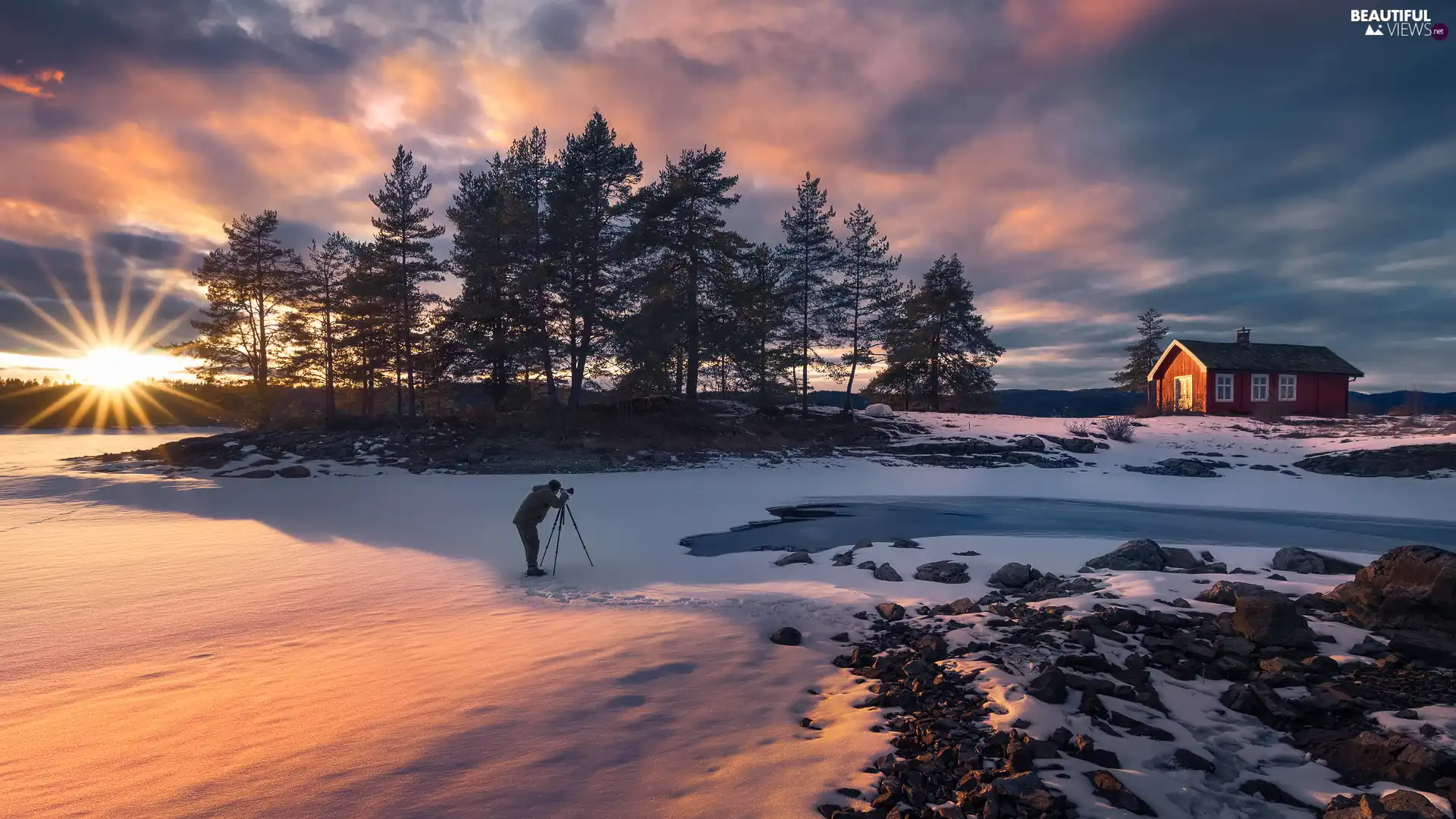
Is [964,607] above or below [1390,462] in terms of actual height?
below

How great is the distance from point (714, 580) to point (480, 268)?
2638cm

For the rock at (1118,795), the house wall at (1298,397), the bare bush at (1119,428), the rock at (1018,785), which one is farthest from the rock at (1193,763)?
the house wall at (1298,397)

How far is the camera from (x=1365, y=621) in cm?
654

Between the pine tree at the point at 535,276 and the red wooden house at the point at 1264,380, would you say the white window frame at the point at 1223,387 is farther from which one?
the pine tree at the point at 535,276

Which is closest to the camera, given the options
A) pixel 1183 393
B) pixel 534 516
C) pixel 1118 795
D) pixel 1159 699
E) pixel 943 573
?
pixel 1118 795

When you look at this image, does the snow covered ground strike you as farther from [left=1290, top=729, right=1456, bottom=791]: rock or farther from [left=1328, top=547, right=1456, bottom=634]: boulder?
[left=1290, top=729, right=1456, bottom=791]: rock

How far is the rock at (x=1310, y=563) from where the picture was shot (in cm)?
954

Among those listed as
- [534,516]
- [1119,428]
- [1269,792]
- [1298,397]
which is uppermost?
[1298,397]

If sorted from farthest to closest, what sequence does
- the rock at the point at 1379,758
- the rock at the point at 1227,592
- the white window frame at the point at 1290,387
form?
the white window frame at the point at 1290,387 < the rock at the point at 1227,592 < the rock at the point at 1379,758

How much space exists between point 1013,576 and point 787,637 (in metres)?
4.75

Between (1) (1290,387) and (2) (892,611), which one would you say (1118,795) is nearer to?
(2) (892,611)

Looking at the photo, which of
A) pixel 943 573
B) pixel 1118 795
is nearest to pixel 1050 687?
pixel 1118 795

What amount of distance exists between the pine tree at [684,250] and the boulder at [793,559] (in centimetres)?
1944

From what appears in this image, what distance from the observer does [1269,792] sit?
3.84 m
